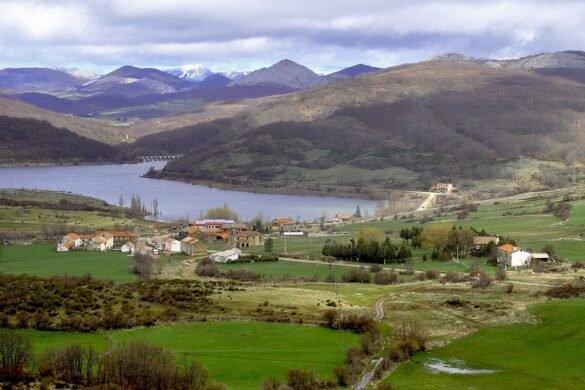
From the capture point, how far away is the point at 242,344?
30.1 m

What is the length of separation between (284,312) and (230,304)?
2.92m

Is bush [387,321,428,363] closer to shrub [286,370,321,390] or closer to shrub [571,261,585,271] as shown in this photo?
shrub [286,370,321,390]

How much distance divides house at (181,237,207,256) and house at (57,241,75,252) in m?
7.89

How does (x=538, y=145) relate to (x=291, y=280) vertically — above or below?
above

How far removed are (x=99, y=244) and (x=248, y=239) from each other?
12.2 meters

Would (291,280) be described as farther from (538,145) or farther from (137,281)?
(538,145)

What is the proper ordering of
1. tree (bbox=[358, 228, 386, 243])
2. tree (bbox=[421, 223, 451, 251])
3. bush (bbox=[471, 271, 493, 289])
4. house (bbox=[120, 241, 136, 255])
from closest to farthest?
bush (bbox=[471, 271, 493, 289]), tree (bbox=[421, 223, 451, 251]), tree (bbox=[358, 228, 386, 243]), house (bbox=[120, 241, 136, 255])

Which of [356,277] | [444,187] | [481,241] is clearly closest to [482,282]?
[356,277]

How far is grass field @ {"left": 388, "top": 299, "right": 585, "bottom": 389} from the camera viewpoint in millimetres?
26659

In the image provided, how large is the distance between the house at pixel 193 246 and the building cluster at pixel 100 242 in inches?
143

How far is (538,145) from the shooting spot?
148875 millimetres

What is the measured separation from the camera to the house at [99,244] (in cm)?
6312

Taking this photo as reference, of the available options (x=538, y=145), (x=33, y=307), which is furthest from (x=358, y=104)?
(x=33, y=307)

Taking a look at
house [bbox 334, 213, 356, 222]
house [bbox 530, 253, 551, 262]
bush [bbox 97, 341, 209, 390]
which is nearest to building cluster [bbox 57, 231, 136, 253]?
house [bbox 530, 253, 551, 262]
